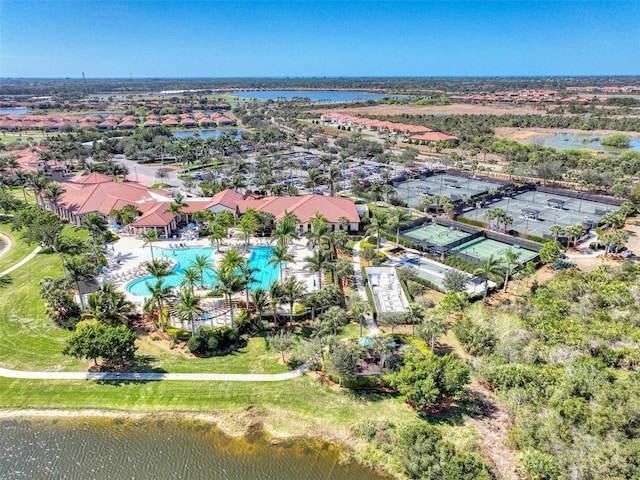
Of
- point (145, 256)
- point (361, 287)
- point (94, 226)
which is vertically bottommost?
point (361, 287)

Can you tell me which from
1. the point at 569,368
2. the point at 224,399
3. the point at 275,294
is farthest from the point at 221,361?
the point at 569,368

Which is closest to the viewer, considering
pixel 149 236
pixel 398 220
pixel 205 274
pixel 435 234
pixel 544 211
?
pixel 205 274

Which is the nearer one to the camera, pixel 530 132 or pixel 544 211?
pixel 544 211

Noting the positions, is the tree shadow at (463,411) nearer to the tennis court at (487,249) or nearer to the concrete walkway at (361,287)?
the concrete walkway at (361,287)

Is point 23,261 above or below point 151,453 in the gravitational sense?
above

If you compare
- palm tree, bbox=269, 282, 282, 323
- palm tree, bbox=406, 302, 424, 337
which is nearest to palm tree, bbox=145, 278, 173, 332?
palm tree, bbox=269, 282, 282, 323

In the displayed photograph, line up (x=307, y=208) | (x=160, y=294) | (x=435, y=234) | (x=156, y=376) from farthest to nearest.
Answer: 1. (x=307, y=208)
2. (x=435, y=234)
3. (x=160, y=294)
4. (x=156, y=376)

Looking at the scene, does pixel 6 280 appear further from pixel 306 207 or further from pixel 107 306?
pixel 306 207
